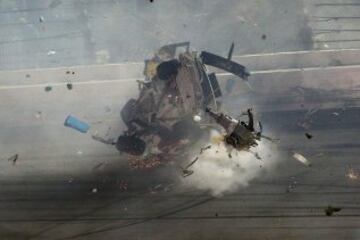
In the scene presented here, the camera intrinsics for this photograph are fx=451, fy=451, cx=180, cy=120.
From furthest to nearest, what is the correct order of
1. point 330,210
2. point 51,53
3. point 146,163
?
point 51,53 < point 146,163 < point 330,210

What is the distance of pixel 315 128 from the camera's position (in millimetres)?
16828

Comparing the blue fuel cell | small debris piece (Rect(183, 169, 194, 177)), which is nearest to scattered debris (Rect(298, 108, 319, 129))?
small debris piece (Rect(183, 169, 194, 177))

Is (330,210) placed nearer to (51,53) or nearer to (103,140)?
(103,140)

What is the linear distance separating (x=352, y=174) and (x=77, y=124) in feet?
32.7

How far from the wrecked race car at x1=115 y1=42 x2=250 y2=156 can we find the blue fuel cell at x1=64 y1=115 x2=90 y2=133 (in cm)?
145

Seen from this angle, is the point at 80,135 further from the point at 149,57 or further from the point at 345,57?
the point at 345,57

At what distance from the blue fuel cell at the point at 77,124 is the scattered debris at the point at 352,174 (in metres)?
9.44

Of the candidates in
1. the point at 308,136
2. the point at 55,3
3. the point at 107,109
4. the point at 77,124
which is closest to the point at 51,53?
the point at 55,3

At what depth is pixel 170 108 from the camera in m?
15.8

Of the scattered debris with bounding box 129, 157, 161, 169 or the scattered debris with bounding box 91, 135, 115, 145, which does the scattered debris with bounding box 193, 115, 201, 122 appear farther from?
the scattered debris with bounding box 91, 135, 115, 145

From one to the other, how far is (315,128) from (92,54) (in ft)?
31.5

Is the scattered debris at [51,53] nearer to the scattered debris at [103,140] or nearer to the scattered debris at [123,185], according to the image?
the scattered debris at [103,140]

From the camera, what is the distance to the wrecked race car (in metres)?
15.7

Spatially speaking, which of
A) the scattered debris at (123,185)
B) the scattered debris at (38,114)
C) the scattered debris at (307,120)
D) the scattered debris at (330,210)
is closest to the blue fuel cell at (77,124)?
the scattered debris at (38,114)
